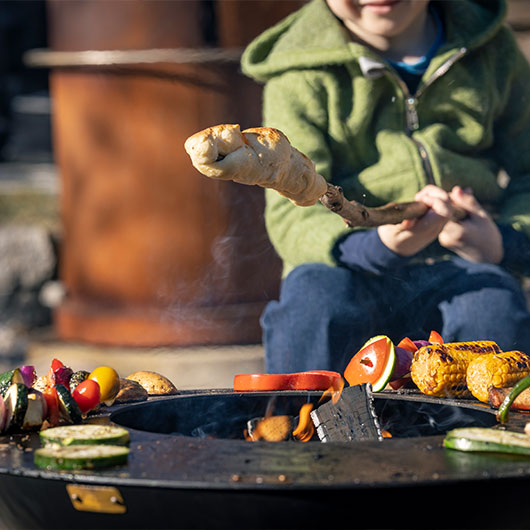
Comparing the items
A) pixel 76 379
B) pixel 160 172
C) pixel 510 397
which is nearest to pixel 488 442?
pixel 510 397

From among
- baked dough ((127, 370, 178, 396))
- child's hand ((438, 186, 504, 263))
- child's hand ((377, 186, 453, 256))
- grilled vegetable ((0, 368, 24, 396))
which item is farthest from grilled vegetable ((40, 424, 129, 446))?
child's hand ((438, 186, 504, 263))

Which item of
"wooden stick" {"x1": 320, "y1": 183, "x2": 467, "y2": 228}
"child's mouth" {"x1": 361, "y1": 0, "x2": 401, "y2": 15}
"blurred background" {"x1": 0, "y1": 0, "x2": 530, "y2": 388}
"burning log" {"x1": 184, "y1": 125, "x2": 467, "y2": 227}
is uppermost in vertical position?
"child's mouth" {"x1": 361, "y1": 0, "x2": 401, "y2": 15}

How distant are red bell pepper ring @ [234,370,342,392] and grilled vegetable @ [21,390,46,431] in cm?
44

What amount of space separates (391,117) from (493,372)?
1.12 meters

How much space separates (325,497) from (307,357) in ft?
4.35

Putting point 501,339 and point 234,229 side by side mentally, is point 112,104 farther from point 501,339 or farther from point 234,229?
point 501,339

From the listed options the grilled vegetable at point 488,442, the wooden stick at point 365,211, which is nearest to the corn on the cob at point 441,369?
the wooden stick at point 365,211

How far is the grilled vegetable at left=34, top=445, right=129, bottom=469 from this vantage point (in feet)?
4.31

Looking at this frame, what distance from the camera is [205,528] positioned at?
1307mm

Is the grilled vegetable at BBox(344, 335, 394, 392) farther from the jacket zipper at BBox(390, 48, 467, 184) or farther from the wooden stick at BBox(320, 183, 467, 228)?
the jacket zipper at BBox(390, 48, 467, 184)

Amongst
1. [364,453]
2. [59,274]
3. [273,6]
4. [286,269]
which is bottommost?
[59,274]

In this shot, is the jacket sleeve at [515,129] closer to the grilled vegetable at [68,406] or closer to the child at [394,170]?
the child at [394,170]

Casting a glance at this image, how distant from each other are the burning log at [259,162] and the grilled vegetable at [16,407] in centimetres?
46

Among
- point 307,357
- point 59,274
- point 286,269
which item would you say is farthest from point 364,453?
point 59,274
